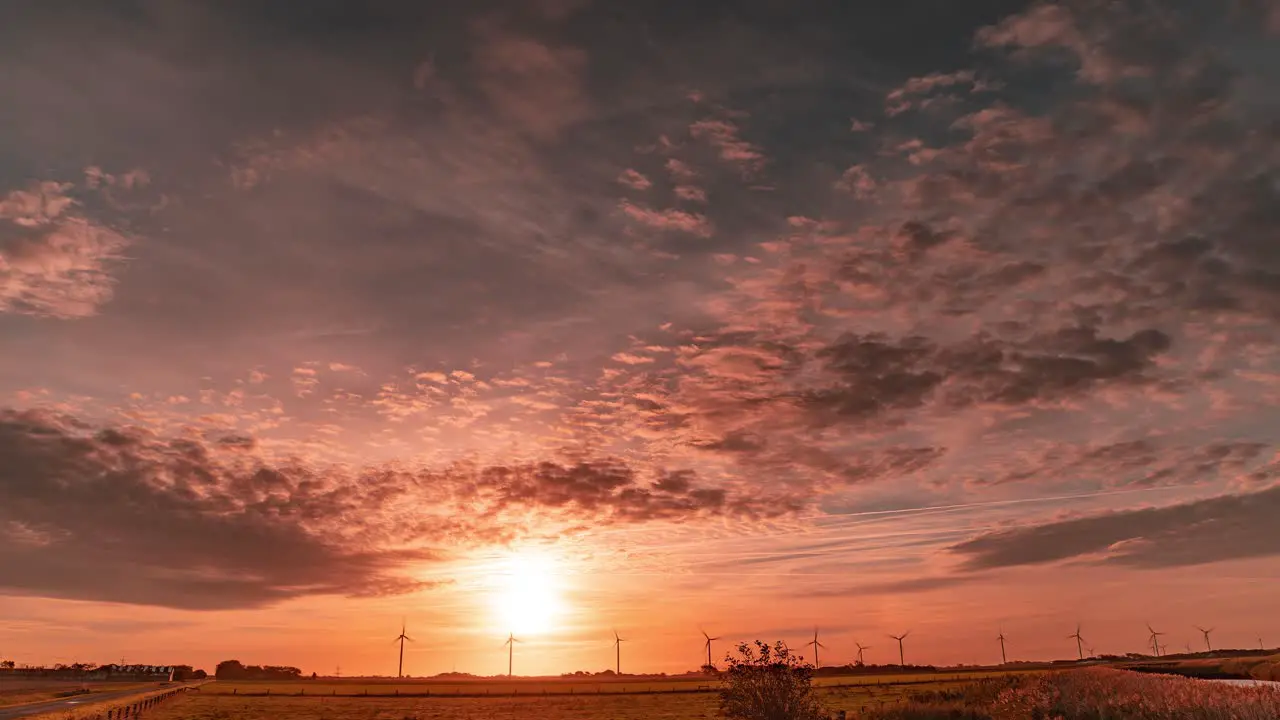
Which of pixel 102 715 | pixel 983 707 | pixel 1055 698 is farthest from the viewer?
pixel 102 715

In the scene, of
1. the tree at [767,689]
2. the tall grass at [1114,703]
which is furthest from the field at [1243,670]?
the tree at [767,689]

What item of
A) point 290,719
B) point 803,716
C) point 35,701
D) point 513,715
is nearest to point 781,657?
point 803,716

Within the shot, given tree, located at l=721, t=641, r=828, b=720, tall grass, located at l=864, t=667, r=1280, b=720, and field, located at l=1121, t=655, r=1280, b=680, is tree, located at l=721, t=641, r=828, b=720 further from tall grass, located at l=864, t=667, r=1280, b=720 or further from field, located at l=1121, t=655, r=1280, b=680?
field, located at l=1121, t=655, r=1280, b=680

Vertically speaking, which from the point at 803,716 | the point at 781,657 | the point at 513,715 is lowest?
the point at 513,715

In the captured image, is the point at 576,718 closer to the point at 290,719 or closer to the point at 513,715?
the point at 513,715

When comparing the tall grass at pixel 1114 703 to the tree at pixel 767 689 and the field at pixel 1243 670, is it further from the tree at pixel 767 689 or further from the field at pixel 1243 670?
the field at pixel 1243 670

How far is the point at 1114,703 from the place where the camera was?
123 ft

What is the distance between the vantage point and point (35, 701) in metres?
140

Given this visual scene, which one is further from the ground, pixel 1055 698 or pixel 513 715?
pixel 1055 698

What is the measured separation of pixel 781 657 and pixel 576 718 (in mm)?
63279

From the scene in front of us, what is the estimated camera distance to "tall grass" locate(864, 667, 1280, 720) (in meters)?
31.0

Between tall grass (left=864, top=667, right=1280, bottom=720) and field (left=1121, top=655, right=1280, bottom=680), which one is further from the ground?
tall grass (left=864, top=667, right=1280, bottom=720)

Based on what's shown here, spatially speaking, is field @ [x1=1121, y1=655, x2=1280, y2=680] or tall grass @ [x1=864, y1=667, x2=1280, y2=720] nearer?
tall grass @ [x1=864, y1=667, x2=1280, y2=720]

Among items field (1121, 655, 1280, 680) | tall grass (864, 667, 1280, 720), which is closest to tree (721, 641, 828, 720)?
tall grass (864, 667, 1280, 720)
